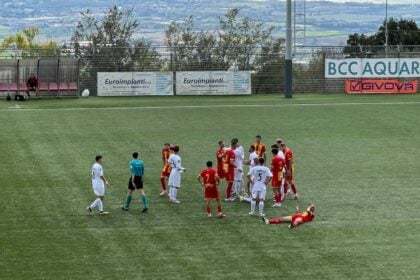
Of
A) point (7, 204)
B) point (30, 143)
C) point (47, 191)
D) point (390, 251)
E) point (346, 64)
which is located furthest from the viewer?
point (346, 64)

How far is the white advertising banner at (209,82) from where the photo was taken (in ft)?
188

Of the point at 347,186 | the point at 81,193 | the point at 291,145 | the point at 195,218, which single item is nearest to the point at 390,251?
the point at 195,218

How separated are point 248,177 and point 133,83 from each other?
29360mm

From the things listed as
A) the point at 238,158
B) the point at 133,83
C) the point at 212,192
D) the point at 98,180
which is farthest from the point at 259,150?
the point at 133,83

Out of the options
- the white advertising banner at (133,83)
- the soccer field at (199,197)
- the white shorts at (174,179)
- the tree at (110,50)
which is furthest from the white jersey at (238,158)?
the tree at (110,50)

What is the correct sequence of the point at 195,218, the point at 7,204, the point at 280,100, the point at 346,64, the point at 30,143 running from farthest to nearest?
the point at 346,64
the point at 280,100
the point at 30,143
the point at 7,204
the point at 195,218

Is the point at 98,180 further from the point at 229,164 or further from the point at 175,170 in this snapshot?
the point at 229,164

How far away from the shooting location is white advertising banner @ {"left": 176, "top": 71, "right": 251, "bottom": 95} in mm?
57312

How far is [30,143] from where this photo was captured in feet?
131

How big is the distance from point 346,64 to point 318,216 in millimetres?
32977

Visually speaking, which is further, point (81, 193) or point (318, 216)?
point (81, 193)

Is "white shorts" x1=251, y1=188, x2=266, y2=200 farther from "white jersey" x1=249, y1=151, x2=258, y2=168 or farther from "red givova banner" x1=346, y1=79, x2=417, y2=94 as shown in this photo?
"red givova banner" x1=346, y1=79, x2=417, y2=94

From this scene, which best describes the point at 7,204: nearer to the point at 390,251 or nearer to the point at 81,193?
the point at 81,193

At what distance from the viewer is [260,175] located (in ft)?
88.5
